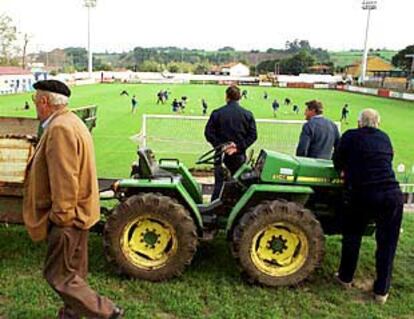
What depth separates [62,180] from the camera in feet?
10.8

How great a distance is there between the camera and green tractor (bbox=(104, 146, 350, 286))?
4.67m

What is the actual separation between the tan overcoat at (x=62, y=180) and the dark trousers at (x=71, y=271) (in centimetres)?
8

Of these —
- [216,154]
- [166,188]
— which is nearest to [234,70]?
[216,154]

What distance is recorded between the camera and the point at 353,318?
4.21 metres

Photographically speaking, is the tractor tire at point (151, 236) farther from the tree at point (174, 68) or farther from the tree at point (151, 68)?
the tree at point (151, 68)

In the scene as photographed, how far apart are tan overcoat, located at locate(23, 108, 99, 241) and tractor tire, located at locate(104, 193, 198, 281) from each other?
3.86 ft

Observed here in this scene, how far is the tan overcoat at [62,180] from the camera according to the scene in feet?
10.8

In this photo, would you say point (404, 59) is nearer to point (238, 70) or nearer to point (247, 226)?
point (238, 70)

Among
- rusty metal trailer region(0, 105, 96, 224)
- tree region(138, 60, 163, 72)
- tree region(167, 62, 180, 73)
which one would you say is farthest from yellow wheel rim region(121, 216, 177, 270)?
tree region(138, 60, 163, 72)

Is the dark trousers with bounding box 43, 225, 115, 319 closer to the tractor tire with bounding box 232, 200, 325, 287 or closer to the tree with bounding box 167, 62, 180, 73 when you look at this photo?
the tractor tire with bounding box 232, 200, 325, 287

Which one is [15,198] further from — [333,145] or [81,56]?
[81,56]

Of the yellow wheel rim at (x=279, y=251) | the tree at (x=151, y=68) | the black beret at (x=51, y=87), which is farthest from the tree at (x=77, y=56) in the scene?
the black beret at (x=51, y=87)

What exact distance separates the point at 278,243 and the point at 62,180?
2.31 metres

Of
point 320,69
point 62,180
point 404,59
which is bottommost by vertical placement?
point 62,180
